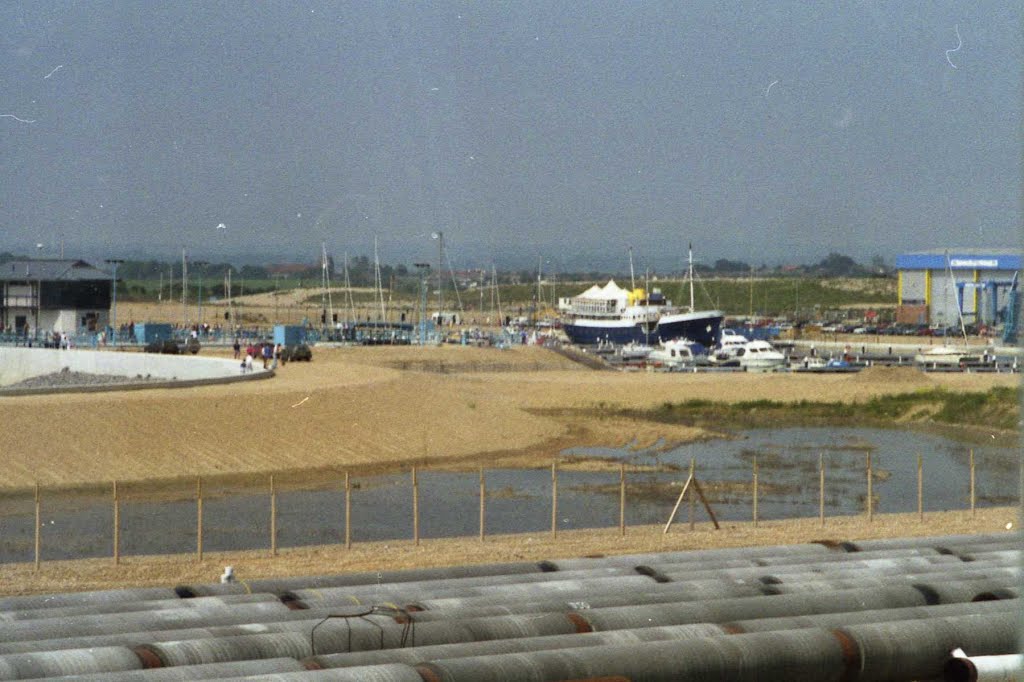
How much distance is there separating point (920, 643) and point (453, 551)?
36.8 feet

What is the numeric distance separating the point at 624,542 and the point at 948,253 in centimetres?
9438

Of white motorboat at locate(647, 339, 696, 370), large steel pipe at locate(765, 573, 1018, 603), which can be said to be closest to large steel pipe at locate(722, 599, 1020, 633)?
large steel pipe at locate(765, 573, 1018, 603)

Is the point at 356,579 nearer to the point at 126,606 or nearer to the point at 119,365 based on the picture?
the point at 126,606

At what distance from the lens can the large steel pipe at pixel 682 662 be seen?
1238 cm

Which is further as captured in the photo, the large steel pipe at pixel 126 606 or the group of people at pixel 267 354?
the group of people at pixel 267 354

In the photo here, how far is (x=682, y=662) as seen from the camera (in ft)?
42.6

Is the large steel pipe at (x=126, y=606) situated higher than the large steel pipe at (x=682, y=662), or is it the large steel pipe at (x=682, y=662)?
the large steel pipe at (x=682, y=662)

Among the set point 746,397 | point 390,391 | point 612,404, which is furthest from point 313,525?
point 746,397

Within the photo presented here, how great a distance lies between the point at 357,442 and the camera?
44000mm

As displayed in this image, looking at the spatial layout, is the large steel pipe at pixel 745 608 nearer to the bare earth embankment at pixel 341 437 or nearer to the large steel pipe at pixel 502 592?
the large steel pipe at pixel 502 592

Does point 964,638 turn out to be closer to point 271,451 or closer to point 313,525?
point 313,525

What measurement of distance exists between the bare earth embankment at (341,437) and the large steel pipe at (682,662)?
9.63 meters

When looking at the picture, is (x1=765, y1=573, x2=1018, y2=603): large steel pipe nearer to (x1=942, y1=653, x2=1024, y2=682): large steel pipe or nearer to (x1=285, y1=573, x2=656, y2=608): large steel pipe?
(x1=285, y1=573, x2=656, y2=608): large steel pipe

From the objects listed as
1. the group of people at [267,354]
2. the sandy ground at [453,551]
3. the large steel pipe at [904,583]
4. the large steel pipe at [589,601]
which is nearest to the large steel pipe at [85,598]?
the sandy ground at [453,551]
